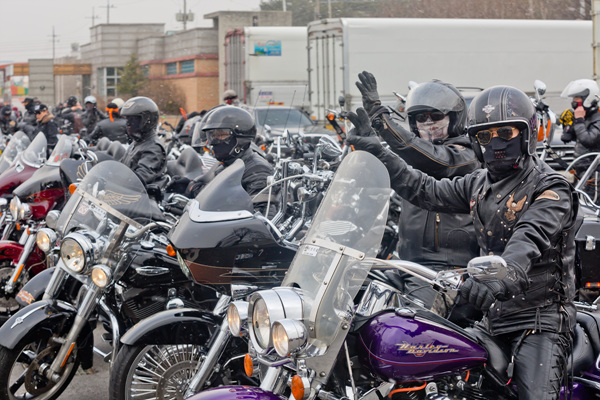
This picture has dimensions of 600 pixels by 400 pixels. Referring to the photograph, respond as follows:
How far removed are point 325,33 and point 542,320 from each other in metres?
16.2

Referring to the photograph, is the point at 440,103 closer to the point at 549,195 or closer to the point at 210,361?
the point at 549,195

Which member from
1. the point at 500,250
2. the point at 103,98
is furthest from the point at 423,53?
the point at 103,98

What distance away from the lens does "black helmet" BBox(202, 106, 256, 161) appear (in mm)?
5957

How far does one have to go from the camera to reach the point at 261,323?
2861mm

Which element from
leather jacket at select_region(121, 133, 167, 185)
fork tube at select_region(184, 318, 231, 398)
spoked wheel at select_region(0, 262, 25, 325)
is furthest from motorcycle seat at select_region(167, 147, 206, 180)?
fork tube at select_region(184, 318, 231, 398)

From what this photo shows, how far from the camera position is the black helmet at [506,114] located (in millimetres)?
3248

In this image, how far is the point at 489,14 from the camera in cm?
2353

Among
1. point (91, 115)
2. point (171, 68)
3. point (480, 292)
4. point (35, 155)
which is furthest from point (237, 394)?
point (171, 68)

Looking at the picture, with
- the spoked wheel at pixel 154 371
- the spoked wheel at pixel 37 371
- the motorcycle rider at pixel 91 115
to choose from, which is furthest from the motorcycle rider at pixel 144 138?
the motorcycle rider at pixel 91 115

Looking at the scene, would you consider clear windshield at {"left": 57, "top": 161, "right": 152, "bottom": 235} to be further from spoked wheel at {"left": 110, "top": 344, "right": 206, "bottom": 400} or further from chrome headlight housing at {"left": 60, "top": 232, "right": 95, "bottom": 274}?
spoked wheel at {"left": 110, "top": 344, "right": 206, "bottom": 400}

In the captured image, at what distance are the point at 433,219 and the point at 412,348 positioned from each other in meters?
1.57

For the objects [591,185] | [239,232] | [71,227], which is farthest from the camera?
[591,185]

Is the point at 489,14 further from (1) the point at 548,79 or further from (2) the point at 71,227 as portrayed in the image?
(2) the point at 71,227

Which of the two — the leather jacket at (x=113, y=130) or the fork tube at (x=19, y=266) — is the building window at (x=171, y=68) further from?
the fork tube at (x=19, y=266)
